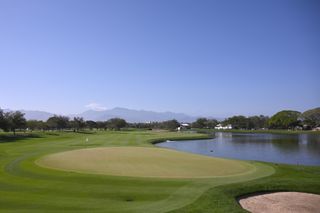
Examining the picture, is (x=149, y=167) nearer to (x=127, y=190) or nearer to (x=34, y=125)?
(x=127, y=190)

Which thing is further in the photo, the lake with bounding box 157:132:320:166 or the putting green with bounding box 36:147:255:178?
the lake with bounding box 157:132:320:166

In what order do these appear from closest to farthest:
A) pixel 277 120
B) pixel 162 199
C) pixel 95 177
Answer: pixel 162 199 < pixel 95 177 < pixel 277 120

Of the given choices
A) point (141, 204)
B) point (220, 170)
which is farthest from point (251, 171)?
point (141, 204)

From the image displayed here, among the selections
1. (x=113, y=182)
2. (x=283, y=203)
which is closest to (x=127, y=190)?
(x=113, y=182)

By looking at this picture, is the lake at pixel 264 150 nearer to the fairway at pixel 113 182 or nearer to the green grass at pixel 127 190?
the fairway at pixel 113 182

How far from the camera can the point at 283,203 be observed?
16375mm

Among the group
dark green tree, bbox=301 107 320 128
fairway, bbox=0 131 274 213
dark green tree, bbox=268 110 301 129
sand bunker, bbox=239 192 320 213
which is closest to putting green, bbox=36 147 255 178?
fairway, bbox=0 131 274 213

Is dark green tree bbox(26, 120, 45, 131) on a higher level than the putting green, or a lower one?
higher

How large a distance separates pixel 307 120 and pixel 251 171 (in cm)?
17076

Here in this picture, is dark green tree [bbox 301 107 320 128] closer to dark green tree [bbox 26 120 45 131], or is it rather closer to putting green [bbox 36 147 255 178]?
dark green tree [bbox 26 120 45 131]

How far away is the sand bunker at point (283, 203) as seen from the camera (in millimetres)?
15305

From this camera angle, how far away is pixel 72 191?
57.9 ft

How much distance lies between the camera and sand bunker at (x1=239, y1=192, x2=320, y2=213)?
50.2 ft

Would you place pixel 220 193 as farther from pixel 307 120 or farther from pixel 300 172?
pixel 307 120
